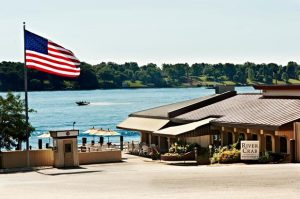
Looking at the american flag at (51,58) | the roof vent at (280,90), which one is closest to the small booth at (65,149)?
the american flag at (51,58)

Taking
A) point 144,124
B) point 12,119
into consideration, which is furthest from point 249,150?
point 144,124

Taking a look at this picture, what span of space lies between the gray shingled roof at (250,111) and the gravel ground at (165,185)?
8.61 meters

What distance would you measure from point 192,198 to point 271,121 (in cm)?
1849

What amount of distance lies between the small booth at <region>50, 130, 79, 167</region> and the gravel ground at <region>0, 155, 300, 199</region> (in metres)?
6.23

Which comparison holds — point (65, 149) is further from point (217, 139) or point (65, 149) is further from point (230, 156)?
point (217, 139)

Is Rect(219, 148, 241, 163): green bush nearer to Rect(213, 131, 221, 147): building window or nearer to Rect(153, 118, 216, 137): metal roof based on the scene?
Rect(153, 118, 216, 137): metal roof

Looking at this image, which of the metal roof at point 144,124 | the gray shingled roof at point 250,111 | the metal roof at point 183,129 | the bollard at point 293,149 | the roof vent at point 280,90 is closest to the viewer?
the bollard at point 293,149

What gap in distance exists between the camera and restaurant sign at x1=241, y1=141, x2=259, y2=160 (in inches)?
1524

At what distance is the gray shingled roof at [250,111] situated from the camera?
40125 mm

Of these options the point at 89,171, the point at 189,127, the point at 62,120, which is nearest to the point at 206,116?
the point at 189,127

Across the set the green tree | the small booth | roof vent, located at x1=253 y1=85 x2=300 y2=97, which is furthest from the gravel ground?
roof vent, located at x1=253 y1=85 x2=300 y2=97

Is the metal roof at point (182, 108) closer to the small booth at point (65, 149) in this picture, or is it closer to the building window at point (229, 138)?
the building window at point (229, 138)

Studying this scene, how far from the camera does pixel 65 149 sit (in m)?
41.3

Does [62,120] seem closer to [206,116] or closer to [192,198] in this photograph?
[206,116]
